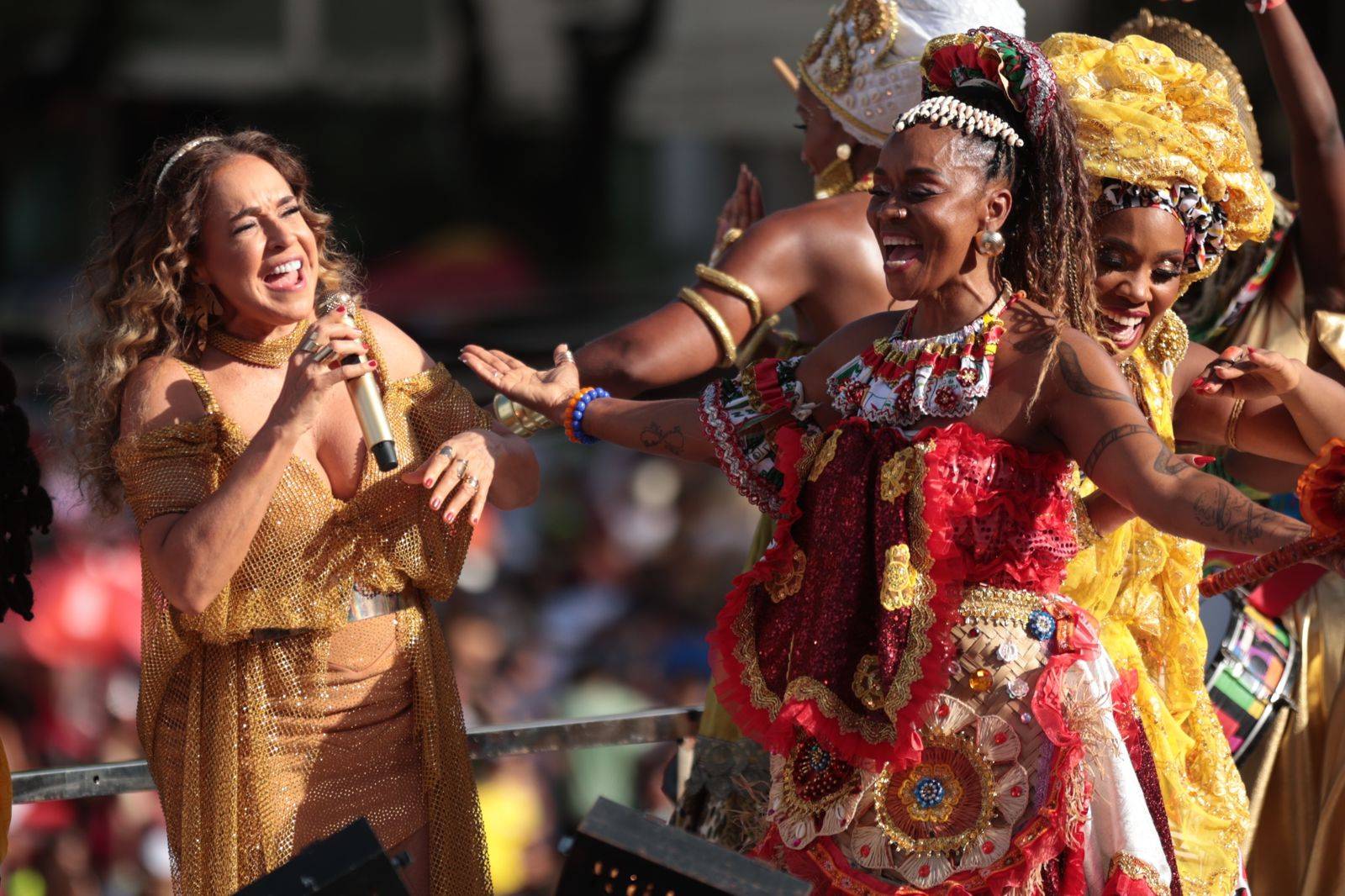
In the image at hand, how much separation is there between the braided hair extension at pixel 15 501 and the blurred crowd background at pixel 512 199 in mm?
2853

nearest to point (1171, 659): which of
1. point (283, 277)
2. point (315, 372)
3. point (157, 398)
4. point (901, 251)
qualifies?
point (901, 251)

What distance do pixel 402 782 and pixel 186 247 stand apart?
3.52ft

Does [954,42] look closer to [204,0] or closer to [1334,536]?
[1334,536]

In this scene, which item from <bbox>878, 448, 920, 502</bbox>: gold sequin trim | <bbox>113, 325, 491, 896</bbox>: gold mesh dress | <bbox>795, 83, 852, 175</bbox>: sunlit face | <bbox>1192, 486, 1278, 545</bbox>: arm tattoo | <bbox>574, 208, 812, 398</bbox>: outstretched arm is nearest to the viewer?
<bbox>1192, 486, 1278, 545</bbox>: arm tattoo

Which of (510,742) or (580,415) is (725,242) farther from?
(510,742)

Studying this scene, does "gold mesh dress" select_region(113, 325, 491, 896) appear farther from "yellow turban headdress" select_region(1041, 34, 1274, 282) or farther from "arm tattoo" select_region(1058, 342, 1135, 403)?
"yellow turban headdress" select_region(1041, 34, 1274, 282)

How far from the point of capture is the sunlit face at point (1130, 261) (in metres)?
3.15

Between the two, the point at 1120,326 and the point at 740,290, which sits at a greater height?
the point at 1120,326

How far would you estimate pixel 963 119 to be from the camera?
9.14ft

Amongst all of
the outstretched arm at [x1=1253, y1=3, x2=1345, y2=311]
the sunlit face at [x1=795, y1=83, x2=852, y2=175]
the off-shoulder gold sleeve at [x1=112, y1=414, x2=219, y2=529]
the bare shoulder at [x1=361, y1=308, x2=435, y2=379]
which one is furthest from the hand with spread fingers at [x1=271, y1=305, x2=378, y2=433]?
the outstretched arm at [x1=1253, y1=3, x2=1345, y2=311]

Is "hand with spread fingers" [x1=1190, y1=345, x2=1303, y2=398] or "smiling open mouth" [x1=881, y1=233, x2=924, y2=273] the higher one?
"smiling open mouth" [x1=881, y1=233, x2=924, y2=273]

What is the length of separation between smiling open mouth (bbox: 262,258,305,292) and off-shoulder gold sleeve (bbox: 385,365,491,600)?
268mm

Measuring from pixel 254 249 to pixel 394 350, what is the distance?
0.33 meters

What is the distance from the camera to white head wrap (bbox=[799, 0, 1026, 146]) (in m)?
3.93
